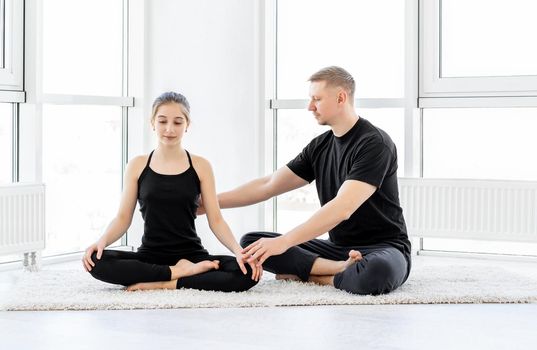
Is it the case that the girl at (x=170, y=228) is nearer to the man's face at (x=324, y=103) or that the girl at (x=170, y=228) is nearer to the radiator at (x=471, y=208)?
the man's face at (x=324, y=103)

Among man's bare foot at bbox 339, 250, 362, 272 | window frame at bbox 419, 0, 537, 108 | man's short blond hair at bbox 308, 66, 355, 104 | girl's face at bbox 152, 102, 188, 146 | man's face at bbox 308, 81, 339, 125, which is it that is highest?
window frame at bbox 419, 0, 537, 108

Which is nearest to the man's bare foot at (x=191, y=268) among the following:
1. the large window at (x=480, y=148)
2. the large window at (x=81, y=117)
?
the large window at (x=81, y=117)

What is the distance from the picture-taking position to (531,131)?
15.0ft

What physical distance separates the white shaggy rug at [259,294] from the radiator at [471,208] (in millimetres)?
704

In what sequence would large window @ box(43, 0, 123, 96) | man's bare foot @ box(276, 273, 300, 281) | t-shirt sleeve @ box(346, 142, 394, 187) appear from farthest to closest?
large window @ box(43, 0, 123, 96) → man's bare foot @ box(276, 273, 300, 281) → t-shirt sleeve @ box(346, 142, 394, 187)

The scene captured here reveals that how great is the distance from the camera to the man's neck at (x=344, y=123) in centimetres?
351

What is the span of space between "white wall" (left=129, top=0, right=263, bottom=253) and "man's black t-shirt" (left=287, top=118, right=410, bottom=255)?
126cm

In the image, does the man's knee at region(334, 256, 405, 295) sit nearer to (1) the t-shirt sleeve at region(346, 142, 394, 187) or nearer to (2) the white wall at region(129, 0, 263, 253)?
(1) the t-shirt sleeve at region(346, 142, 394, 187)

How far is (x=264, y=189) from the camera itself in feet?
12.5

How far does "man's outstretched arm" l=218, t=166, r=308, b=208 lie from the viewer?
3779mm

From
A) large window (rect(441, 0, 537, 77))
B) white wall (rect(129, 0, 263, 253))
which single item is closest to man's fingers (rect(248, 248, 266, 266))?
white wall (rect(129, 0, 263, 253))

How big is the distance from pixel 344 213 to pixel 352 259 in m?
0.20

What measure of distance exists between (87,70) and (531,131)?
250 centimetres

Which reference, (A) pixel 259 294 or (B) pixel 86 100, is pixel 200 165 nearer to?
(A) pixel 259 294
